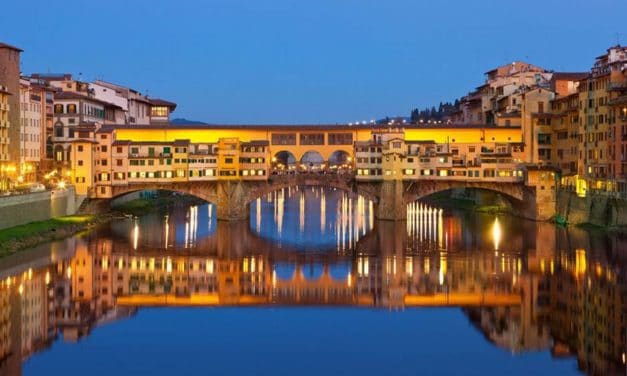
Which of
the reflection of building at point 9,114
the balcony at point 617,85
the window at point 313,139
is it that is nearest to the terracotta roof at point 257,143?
the window at point 313,139

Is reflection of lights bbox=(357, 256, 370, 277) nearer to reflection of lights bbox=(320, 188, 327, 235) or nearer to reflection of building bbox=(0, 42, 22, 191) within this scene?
reflection of lights bbox=(320, 188, 327, 235)

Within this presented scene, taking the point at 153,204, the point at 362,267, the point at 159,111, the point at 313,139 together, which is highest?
the point at 159,111

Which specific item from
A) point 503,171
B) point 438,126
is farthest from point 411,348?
point 438,126

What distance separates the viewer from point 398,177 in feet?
173

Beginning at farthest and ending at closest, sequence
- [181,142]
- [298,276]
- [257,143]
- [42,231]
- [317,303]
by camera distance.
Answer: [257,143] < [181,142] < [42,231] < [298,276] < [317,303]

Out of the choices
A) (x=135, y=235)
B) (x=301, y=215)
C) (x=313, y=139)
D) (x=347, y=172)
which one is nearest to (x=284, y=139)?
(x=313, y=139)

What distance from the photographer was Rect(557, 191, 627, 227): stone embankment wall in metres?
42.8

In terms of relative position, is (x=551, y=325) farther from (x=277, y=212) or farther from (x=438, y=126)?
(x=277, y=212)

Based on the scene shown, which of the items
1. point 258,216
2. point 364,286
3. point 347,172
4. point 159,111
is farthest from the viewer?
point 159,111

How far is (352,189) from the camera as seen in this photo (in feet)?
178

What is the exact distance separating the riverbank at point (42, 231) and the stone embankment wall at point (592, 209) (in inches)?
951

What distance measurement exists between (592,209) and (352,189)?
45.5 feet

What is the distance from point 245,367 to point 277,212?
140ft

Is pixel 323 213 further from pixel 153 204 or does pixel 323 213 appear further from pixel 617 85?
pixel 617 85
